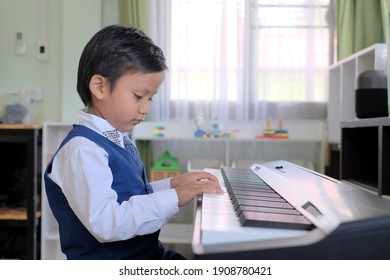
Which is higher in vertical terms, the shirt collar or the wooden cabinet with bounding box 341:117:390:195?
the shirt collar

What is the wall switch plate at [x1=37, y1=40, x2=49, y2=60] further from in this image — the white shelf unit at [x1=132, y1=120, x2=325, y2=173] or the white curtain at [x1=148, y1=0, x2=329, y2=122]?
the white shelf unit at [x1=132, y1=120, x2=325, y2=173]

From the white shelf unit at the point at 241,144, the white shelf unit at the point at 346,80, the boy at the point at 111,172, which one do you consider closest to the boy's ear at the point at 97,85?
the boy at the point at 111,172

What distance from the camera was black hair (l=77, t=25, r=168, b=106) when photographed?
0.91m

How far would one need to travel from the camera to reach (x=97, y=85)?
3.01 ft

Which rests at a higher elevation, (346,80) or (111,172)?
(346,80)

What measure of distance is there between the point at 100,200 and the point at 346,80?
1647 mm

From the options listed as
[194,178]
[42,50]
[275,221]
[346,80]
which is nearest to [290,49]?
[346,80]

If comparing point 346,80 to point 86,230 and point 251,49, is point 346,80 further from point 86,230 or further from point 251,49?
point 86,230

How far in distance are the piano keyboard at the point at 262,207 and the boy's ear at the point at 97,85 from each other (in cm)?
28

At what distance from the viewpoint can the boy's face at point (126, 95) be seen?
0.90 m

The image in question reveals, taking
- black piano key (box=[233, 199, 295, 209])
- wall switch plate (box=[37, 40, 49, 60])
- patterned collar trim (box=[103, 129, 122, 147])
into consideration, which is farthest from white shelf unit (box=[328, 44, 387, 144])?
wall switch plate (box=[37, 40, 49, 60])
